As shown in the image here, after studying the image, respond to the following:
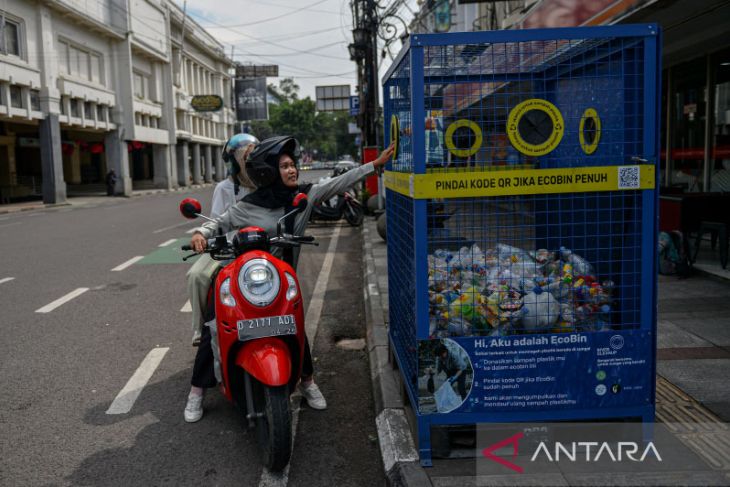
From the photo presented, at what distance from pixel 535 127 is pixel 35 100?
27.9 metres

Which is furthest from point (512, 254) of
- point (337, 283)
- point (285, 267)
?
point (337, 283)

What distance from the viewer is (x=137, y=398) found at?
4.27m

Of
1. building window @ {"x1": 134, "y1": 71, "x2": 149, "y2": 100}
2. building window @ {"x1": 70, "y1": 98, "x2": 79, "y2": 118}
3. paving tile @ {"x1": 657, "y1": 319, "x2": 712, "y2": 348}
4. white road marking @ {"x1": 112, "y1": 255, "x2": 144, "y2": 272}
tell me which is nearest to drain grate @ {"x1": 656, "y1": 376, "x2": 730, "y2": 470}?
paving tile @ {"x1": 657, "y1": 319, "x2": 712, "y2": 348}

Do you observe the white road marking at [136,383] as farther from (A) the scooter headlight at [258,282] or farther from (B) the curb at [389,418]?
(B) the curb at [389,418]

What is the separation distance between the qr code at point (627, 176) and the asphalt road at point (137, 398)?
1.86 meters

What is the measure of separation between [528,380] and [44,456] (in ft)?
8.53

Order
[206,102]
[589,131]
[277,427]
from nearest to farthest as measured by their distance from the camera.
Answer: [589,131]
[277,427]
[206,102]

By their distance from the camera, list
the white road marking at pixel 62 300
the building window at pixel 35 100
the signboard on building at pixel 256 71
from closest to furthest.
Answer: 1. the white road marking at pixel 62 300
2. the building window at pixel 35 100
3. the signboard on building at pixel 256 71

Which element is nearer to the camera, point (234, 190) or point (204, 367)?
point (204, 367)

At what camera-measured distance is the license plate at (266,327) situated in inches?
126

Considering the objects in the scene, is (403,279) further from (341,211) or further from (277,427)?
(341,211)

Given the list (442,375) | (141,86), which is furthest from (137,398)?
(141,86)

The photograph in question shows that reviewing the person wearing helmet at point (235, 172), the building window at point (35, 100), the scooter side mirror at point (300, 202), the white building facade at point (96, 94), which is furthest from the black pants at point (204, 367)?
the building window at point (35, 100)

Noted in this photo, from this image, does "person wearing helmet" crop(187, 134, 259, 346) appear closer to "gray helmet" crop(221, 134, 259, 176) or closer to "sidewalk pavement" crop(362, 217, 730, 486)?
"gray helmet" crop(221, 134, 259, 176)
